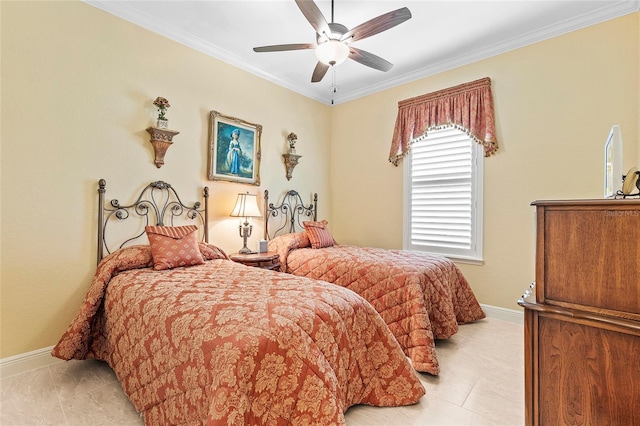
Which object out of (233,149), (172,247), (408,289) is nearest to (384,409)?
(408,289)

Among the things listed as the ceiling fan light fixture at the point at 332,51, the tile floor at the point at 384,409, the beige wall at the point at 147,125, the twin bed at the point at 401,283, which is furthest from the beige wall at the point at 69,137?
the ceiling fan light fixture at the point at 332,51

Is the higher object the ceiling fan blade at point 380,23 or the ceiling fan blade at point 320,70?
the ceiling fan blade at point 380,23

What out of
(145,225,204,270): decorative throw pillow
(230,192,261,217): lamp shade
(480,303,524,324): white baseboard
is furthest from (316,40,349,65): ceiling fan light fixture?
(480,303,524,324): white baseboard

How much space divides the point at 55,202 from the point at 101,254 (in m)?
0.52

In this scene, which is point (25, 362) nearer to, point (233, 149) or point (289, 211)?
point (233, 149)

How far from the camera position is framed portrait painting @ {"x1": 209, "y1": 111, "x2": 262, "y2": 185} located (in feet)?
10.9

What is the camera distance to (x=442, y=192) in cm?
367

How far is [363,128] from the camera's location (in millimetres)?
4438

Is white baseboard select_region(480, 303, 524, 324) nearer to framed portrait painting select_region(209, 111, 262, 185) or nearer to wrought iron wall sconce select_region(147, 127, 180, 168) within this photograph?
framed portrait painting select_region(209, 111, 262, 185)

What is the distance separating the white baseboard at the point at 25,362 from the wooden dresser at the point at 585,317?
3108 millimetres

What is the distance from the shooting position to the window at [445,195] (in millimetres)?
3434

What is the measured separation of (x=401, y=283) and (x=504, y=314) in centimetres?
162

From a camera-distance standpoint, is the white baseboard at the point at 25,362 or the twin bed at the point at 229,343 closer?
the twin bed at the point at 229,343

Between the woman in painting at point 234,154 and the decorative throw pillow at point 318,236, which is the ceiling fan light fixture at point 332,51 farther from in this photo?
the decorative throw pillow at point 318,236
